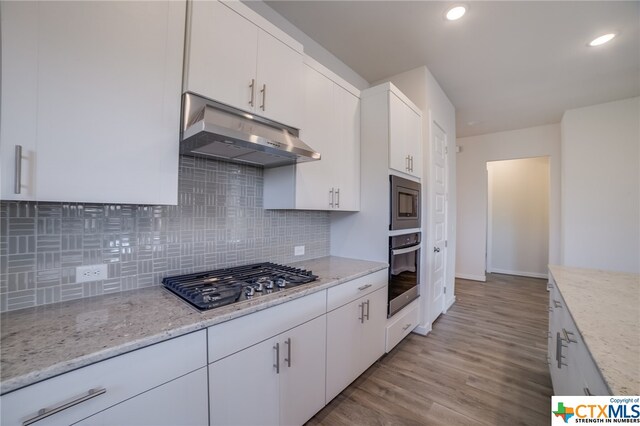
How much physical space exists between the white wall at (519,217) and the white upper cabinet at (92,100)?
6.57 m

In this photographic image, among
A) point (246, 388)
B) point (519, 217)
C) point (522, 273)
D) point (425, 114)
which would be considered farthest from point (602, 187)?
point (246, 388)

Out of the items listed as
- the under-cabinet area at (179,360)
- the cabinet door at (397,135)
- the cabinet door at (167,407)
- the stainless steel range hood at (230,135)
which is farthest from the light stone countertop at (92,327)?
the cabinet door at (397,135)

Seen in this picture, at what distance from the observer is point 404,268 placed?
8.07ft

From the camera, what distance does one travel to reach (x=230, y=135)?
1.21 m

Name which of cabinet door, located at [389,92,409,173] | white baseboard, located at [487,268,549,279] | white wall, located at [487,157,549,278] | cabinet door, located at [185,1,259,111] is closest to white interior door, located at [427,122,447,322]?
cabinet door, located at [389,92,409,173]

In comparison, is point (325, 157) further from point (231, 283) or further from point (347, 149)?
point (231, 283)

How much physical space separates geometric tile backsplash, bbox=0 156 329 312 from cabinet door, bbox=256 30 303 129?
1.64ft

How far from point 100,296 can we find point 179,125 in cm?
92

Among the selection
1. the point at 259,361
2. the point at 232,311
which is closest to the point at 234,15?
the point at 232,311

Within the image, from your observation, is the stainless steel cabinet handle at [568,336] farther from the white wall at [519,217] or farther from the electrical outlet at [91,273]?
the white wall at [519,217]

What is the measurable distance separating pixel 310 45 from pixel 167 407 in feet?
9.07

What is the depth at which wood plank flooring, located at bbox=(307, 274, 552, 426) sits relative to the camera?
170 centimetres

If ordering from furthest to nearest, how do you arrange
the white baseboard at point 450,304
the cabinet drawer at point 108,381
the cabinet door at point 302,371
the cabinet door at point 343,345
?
1. the white baseboard at point 450,304
2. the cabinet door at point 343,345
3. the cabinet door at point 302,371
4. the cabinet drawer at point 108,381

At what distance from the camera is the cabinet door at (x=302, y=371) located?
135 centimetres
